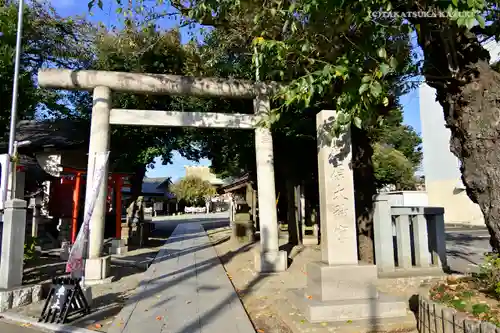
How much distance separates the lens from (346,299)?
5.39 meters

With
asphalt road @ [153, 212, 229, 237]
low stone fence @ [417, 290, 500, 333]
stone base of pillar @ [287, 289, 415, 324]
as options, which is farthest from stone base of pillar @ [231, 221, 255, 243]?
low stone fence @ [417, 290, 500, 333]

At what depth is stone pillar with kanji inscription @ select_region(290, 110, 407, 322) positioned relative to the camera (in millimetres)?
5262

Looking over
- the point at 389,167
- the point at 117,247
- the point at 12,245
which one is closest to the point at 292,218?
the point at 117,247

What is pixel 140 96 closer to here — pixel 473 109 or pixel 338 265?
pixel 338 265

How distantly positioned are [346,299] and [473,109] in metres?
2.93

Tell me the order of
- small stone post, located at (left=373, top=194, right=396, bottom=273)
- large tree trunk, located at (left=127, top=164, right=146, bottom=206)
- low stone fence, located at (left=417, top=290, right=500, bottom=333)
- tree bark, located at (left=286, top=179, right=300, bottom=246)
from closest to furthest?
low stone fence, located at (left=417, top=290, right=500, bottom=333) < small stone post, located at (left=373, top=194, right=396, bottom=273) < tree bark, located at (left=286, top=179, right=300, bottom=246) < large tree trunk, located at (left=127, top=164, right=146, bottom=206)

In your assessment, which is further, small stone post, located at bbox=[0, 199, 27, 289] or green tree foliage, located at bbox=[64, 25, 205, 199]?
green tree foliage, located at bbox=[64, 25, 205, 199]

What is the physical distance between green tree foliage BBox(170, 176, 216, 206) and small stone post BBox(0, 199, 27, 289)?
4688 centimetres

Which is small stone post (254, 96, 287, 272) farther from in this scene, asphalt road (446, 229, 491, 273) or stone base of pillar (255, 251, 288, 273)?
asphalt road (446, 229, 491, 273)

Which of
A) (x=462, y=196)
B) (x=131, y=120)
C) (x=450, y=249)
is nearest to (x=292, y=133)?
(x=131, y=120)

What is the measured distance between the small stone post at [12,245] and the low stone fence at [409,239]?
20.4 feet

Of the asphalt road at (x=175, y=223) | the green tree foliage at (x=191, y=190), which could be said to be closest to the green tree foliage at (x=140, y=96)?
the asphalt road at (x=175, y=223)

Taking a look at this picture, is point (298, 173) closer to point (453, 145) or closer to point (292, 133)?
point (292, 133)

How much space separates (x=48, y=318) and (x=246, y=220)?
10.4 metres
